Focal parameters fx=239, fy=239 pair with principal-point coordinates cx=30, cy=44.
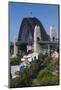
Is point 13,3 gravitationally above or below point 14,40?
above

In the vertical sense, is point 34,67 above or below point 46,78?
above

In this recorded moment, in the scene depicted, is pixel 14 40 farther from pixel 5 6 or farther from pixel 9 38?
pixel 5 6

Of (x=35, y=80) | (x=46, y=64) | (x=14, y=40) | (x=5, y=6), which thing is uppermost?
(x=5, y=6)

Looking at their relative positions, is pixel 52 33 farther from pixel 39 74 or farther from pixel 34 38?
pixel 39 74

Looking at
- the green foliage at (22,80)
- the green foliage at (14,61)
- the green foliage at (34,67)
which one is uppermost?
the green foliage at (14,61)

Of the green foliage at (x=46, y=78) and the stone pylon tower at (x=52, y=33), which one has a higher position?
the stone pylon tower at (x=52, y=33)

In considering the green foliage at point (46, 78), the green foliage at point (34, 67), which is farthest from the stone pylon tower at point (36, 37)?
the green foliage at point (46, 78)

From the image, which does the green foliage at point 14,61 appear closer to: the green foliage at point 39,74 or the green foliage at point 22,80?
the green foliage at point 39,74

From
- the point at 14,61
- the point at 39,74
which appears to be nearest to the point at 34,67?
the point at 39,74

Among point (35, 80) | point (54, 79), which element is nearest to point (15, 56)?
point (35, 80)
